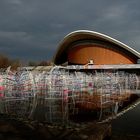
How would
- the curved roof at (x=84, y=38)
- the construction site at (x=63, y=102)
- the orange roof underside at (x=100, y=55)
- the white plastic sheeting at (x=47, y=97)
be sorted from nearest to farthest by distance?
1. the construction site at (x=63, y=102)
2. the white plastic sheeting at (x=47, y=97)
3. the curved roof at (x=84, y=38)
4. the orange roof underside at (x=100, y=55)


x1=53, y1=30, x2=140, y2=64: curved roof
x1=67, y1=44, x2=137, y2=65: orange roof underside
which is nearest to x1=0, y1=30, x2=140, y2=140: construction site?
x1=53, y1=30, x2=140, y2=64: curved roof

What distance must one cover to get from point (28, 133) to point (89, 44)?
34.3m

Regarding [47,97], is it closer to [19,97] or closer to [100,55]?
[19,97]

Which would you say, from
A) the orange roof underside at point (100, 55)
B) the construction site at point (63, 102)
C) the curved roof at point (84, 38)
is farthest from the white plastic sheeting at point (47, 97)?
the orange roof underside at point (100, 55)

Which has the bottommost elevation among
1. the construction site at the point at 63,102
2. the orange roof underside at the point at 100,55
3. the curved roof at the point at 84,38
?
the construction site at the point at 63,102

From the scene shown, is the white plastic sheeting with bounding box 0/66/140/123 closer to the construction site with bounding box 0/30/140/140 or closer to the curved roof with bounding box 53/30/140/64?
the construction site with bounding box 0/30/140/140

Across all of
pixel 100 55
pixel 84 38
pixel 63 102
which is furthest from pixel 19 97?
pixel 84 38

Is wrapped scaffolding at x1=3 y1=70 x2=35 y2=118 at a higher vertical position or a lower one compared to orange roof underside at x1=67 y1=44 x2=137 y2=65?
lower

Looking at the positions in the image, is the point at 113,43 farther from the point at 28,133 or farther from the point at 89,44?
the point at 28,133

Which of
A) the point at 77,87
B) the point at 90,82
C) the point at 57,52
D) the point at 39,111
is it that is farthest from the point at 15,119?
the point at 57,52

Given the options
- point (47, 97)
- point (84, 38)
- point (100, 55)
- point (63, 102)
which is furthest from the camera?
point (84, 38)

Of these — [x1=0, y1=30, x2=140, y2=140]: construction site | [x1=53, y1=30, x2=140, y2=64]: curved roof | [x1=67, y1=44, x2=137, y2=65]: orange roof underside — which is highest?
[x1=53, y1=30, x2=140, y2=64]: curved roof

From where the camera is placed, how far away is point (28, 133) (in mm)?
12391

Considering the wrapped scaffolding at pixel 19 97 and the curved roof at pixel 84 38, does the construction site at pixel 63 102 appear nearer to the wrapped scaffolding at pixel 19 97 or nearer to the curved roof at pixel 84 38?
the wrapped scaffolding at pixel 19 97
